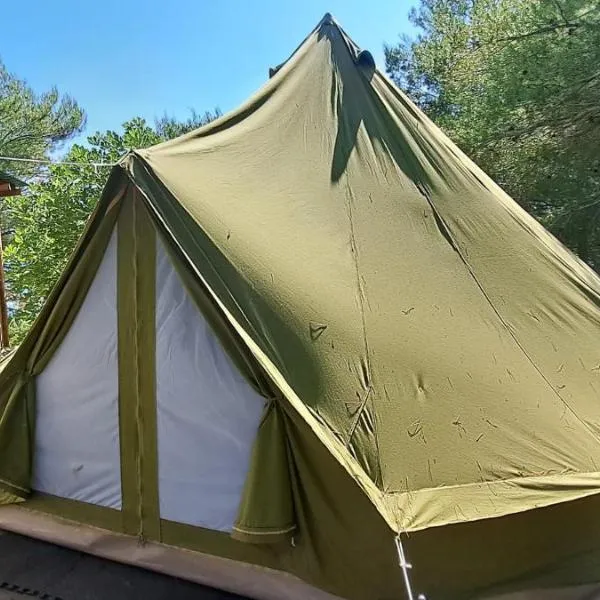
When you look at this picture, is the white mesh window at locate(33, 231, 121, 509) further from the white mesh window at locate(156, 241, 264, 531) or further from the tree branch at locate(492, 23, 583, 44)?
the tree branch at locate(492, 23, 583, 44)

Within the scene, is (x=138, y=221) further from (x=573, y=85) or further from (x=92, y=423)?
(x=573, y=85)

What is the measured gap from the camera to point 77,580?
2.25 metres

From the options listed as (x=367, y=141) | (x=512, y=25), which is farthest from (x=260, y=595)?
(x=512, y=25)

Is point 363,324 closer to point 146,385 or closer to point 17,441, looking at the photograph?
point 146,385

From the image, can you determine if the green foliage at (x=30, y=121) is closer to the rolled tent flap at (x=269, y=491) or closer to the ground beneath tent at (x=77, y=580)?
the ground beneath tent at (x=77, y=580)

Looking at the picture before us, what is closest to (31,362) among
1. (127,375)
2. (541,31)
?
(127,375)

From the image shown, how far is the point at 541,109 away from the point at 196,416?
20.2ft

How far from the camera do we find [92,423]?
2385mm

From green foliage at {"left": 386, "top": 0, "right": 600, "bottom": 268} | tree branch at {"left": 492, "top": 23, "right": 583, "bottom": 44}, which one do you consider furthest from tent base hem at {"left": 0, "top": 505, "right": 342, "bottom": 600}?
tree branch at {"left": 492, "top": 23, "right": 583, "bottom": 44}

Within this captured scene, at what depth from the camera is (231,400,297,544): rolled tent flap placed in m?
1.88

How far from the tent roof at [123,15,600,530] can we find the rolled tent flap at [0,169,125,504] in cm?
41

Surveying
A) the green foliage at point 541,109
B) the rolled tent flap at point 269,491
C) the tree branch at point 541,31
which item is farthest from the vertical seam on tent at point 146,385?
the tree branch at point 541,31

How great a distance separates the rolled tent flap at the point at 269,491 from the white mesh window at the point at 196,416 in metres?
0.10

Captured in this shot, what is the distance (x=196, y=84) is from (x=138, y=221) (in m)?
16.8
